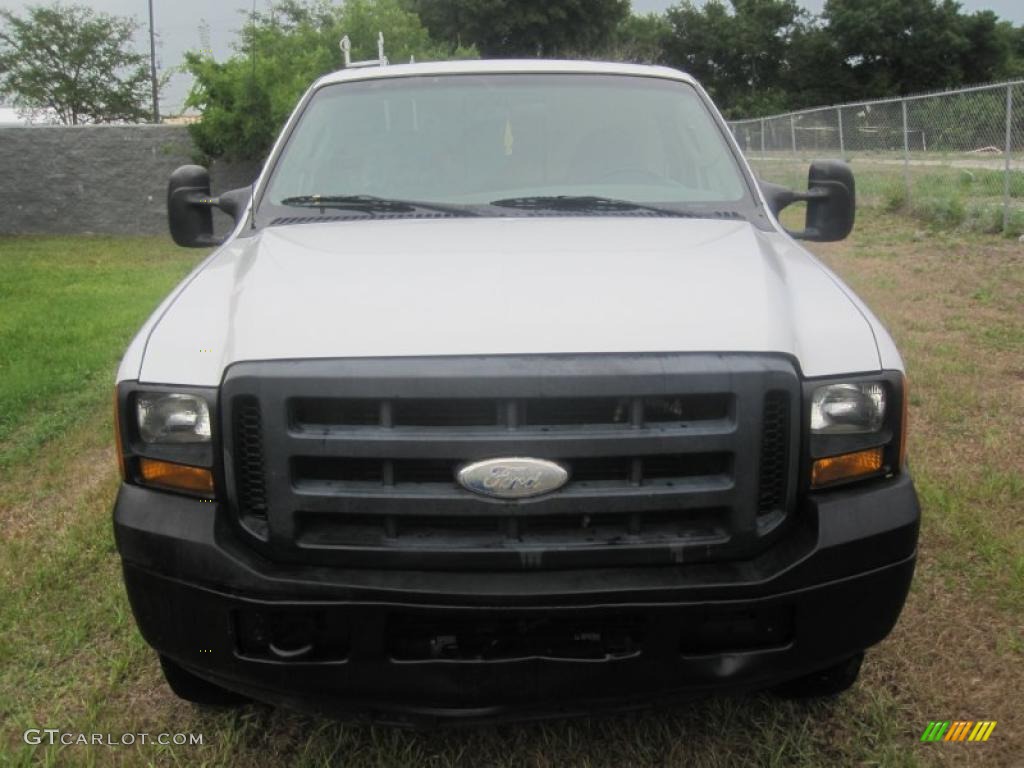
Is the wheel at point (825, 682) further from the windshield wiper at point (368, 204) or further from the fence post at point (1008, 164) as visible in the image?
the fence post at point (1008, 164)

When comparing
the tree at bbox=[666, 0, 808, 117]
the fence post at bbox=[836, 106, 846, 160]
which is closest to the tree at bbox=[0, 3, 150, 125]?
the fence post at bbox=[836, 106, 846, 160]

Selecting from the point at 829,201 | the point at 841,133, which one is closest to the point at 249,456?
the point at 829,201

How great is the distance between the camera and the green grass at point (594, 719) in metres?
2.53

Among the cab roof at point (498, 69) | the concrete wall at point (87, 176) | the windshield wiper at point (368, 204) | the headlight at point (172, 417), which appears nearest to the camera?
the headlight at point (172, 417)

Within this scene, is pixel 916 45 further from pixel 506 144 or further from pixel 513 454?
pixel 513 454

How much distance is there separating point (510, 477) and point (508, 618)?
1.03 ft

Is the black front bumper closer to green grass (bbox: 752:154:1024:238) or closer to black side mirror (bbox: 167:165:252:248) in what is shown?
black side mirror (bbox: 167:165:252:248)

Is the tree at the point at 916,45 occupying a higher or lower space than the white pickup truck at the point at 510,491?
higher

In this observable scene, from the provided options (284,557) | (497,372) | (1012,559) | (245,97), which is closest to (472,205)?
(497,372)

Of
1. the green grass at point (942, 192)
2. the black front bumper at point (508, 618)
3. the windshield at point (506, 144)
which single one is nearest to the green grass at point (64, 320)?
the windshield at point (506, 144)

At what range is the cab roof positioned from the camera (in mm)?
3598

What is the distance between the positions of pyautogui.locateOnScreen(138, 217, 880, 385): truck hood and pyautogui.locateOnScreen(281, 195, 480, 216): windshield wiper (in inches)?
13.0

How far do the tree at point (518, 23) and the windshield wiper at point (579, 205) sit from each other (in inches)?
1764

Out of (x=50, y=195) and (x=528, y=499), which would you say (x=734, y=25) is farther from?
(x=528, y=499)
